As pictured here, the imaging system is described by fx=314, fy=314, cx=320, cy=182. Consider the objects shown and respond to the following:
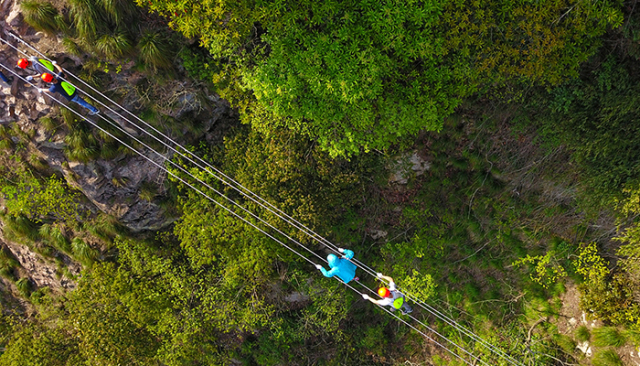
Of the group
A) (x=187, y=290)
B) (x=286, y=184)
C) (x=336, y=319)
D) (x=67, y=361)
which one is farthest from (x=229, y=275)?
(x=67, y=361)

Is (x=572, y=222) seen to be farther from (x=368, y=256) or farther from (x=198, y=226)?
(x=198, y=226)

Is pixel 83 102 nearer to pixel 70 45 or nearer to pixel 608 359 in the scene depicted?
pixel 70 45

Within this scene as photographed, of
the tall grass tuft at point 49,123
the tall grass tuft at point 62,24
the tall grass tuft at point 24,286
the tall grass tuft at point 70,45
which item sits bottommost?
the tall grass tuft at point 24,286

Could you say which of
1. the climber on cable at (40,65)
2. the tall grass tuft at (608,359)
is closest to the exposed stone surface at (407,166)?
the tall grass tuft at (608,359)

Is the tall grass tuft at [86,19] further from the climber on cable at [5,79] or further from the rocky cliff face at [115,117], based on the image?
the climber on cable at [5,79]

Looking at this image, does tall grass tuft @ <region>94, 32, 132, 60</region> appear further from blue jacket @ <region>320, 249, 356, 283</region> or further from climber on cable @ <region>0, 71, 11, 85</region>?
blue jacket @ <region>320, 249, 356, 283</region>

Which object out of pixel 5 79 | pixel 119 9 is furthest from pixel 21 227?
pixel 119 9

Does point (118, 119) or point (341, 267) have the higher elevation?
point (118, 119)
